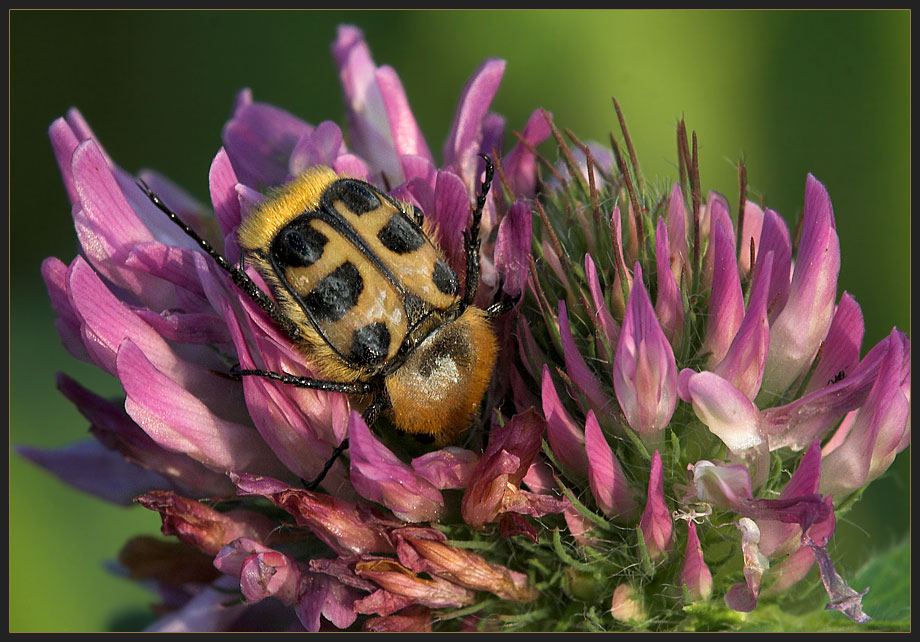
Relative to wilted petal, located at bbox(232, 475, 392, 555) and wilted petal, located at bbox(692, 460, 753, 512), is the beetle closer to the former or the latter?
wilted petal, located at bbox(232, 475, 392, 555)

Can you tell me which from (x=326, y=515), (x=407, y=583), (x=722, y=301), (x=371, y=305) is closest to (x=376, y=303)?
(x=371, y=305)

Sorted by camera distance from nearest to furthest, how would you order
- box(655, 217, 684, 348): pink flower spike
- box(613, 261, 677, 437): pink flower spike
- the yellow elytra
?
box(613, 261, 677, 437): pink flower spike, box(655, 217, 684, 348): pink flower spike, the yellow elytra

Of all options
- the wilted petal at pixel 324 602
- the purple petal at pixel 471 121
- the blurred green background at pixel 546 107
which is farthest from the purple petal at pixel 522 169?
the blurred green background at pixel 546 107

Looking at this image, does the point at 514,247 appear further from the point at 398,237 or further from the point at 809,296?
the point at 809,296

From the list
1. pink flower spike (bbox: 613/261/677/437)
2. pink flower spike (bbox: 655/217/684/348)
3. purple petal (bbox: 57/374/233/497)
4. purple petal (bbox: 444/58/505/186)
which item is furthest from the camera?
purple petal (bbox: 444/58/505/186)

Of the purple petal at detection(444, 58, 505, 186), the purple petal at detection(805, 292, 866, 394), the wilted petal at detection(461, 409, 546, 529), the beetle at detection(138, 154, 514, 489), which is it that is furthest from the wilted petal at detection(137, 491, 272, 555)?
the purple petal at detection(805, 292, 866, 394)

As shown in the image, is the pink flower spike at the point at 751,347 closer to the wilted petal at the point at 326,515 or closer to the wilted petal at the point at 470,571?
the wilted petal at the point at 470,571

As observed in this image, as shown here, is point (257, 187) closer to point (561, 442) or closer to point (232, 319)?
point (232, 319)
